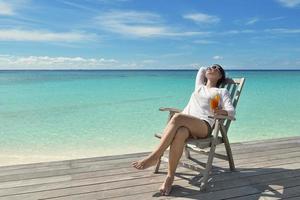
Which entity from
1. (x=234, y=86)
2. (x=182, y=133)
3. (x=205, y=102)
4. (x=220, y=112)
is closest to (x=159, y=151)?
(x=182, y=133)

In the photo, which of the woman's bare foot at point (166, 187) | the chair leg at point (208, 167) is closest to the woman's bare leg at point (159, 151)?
the woman's bare foot at point (166, 187)

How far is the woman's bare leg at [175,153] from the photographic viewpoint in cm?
265

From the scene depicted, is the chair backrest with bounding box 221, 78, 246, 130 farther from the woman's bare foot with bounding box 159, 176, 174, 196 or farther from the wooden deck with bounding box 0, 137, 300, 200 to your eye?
the woman's bare foot with bounding box 159, 176, 174, 196

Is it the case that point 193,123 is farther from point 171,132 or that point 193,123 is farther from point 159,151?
point 159,151

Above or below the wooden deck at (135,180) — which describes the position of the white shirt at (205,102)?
above

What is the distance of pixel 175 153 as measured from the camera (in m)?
2.70

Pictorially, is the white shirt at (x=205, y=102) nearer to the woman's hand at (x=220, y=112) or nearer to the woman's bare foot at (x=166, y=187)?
the woman's hand at (x=220, y=112)

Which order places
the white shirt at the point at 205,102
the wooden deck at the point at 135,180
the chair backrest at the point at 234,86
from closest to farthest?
1. the wooden deck at the point at 135,180
2. the white shirt at the point at 205,102
3. the chair backrest at the point at 234,86

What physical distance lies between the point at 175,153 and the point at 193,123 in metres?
0.31

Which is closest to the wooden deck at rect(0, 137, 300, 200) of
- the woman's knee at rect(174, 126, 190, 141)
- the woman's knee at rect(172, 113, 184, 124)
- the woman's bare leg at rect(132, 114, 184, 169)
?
the woman's bare leg at rect(132, 114, 184, 169)

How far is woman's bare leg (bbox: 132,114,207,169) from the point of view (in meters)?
2.72

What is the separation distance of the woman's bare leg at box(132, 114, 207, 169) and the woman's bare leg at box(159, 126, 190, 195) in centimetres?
4

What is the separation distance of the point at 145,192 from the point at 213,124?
94cm

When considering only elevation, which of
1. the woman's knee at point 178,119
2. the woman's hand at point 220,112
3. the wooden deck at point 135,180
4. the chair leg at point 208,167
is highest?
the woman's hand at point 220,112
